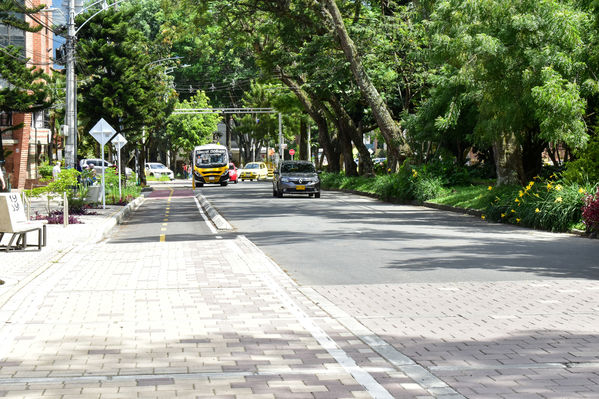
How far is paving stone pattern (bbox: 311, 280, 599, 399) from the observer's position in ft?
20.5

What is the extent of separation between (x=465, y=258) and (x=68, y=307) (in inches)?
289

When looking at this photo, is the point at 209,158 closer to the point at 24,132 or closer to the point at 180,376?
the point at 24,132

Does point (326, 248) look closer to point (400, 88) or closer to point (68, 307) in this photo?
point (68, 307)

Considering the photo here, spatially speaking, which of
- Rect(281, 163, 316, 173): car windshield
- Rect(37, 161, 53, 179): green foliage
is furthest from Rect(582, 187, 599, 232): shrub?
Rect(37, 161, 53, 179): green foliage

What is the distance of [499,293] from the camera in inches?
418

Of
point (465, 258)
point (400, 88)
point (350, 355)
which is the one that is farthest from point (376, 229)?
point (400, 88)

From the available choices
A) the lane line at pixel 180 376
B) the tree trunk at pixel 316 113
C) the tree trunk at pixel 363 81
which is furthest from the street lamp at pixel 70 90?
the lane line at pixel 180 376

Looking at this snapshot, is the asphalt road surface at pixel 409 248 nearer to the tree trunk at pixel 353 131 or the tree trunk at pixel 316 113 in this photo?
the tree trunk at pixel 353 131

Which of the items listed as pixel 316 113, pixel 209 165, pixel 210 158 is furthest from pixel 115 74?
pixel 210 158

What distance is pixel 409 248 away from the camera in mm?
16531

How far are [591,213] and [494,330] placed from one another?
12.1 meters

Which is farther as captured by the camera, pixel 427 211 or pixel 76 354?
pixel 427 211

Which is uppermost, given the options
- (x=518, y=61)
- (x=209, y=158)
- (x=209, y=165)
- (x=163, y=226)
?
(x=518, y=61)

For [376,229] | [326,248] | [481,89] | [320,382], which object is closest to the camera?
[320,382]
